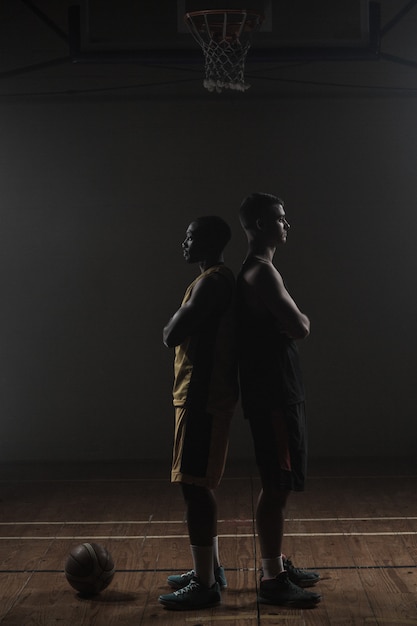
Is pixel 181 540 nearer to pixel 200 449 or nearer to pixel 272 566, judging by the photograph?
pixel 272 566

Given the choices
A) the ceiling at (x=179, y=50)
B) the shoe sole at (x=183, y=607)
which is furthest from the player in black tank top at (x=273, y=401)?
the ceiling at (x=179, y=50)

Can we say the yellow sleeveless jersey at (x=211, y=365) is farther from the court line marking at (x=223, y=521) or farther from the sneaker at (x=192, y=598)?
the court line marking at (x=223, y=521)

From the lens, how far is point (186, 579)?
393 cm

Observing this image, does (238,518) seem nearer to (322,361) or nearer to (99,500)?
(99,500)

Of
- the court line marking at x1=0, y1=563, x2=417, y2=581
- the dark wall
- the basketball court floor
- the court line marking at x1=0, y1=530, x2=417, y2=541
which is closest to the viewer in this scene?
the basketball court floor

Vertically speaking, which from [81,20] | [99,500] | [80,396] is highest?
[81,20]

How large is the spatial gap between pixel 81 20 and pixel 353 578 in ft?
11.6

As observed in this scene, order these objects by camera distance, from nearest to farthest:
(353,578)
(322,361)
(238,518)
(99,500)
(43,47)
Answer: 1. (353,578)
2. (238,518)
3. (99,500)
4. (43,47)
5. (322,361)

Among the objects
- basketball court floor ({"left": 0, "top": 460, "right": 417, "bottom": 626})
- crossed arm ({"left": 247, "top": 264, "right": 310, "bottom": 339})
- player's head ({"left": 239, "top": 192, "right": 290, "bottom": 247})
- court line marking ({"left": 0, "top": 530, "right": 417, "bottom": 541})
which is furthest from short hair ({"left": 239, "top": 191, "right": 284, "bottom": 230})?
court line marking ({"left": 0, "top": 530, "right": 417, "bottom": 541})

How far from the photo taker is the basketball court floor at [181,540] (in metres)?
3.62

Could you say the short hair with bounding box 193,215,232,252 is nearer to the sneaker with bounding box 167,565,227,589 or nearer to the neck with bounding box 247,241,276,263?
the neck with bounding box 247,241,276,263

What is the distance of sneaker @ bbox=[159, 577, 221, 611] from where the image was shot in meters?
3.67

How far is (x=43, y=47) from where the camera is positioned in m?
6.69

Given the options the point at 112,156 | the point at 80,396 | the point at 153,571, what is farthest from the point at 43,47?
the point at 153,571
